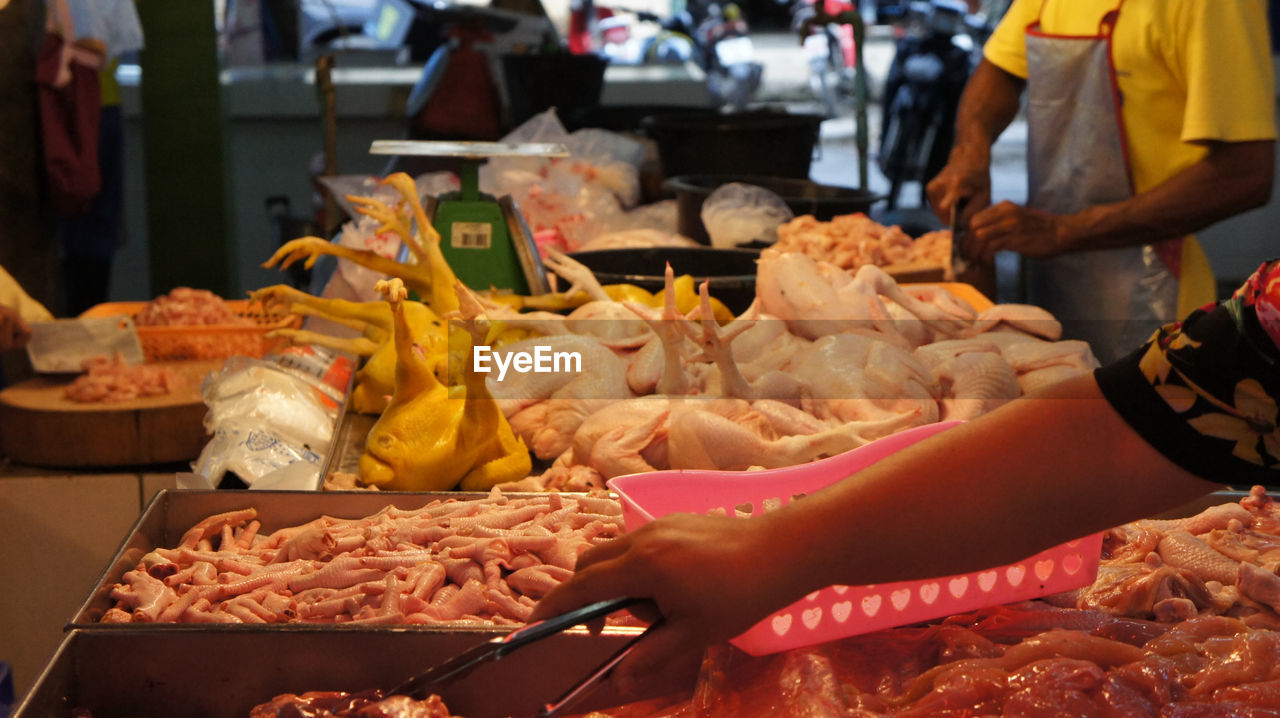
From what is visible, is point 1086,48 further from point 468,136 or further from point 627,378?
point 468,136

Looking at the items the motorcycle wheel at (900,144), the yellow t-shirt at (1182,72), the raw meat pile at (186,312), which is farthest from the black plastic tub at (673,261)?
the motorcycle wheel at (900,144)

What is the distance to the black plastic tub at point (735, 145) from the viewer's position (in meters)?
4.43

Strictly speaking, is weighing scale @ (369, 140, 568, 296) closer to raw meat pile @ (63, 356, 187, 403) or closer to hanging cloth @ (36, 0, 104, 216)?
raw meat pile @ (63, 356, 187, 403)

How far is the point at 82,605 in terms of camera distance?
148 cm

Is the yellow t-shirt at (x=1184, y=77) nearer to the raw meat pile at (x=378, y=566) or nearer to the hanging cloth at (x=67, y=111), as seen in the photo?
the raw meat pile at (x=378, y=566)

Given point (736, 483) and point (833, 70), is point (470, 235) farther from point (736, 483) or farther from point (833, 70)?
point (833, 70)

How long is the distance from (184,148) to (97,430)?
9.80ft

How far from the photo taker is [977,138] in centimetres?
381

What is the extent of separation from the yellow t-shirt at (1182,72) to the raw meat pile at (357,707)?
262 centimetres

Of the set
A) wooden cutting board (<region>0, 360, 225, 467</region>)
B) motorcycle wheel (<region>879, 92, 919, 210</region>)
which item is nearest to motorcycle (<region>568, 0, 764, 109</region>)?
motorcycle wheel (<region>879, 92, 919, 210</region>)

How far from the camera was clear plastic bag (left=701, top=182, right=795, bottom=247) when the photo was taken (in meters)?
3.63

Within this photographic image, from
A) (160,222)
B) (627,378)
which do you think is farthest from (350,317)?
(160,222)

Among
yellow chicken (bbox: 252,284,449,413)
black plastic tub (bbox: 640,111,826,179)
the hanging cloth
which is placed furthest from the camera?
the hanging cloth

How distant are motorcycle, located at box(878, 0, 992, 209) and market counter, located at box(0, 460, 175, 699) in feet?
29.6
